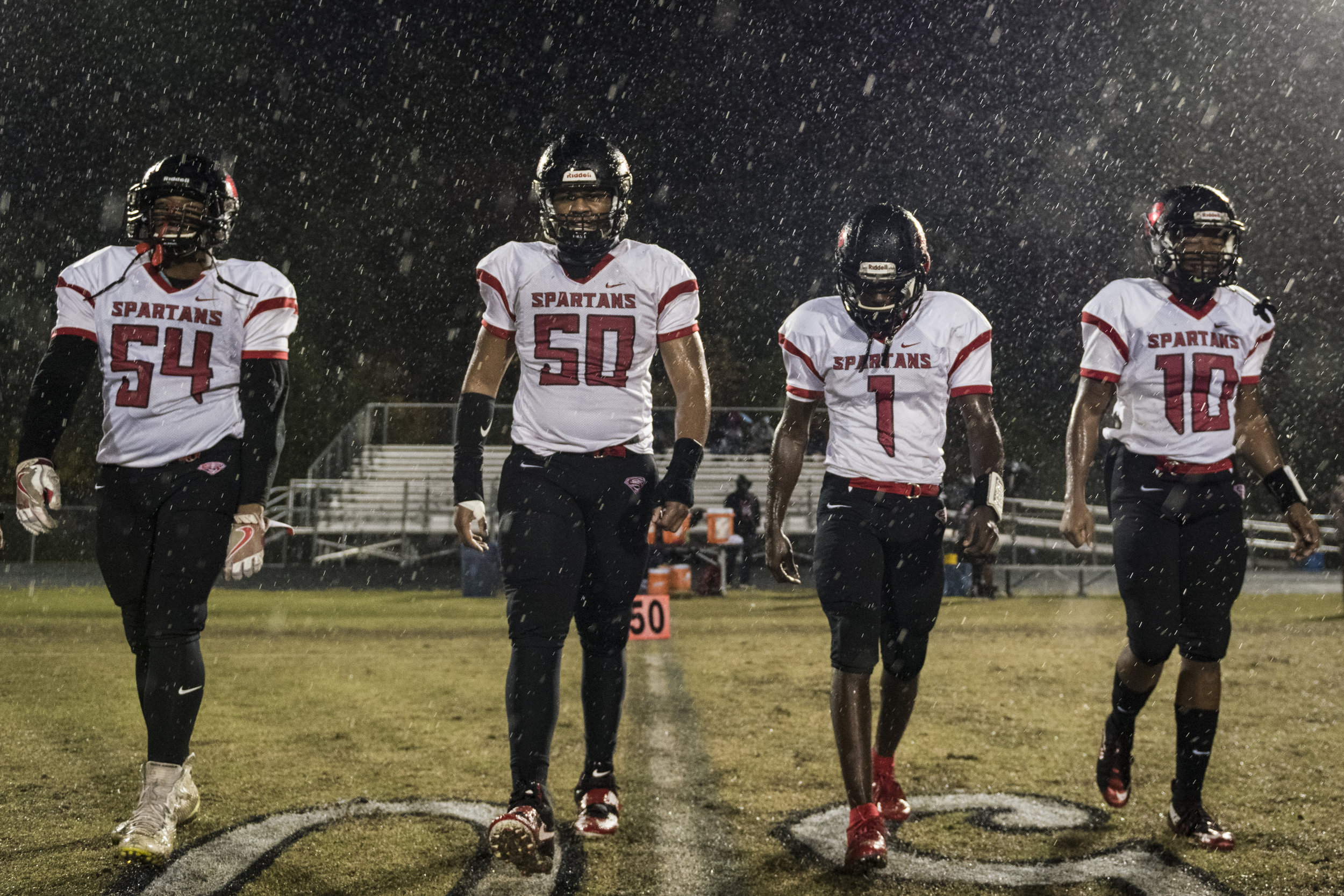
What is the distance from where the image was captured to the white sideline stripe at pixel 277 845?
10.9 feet

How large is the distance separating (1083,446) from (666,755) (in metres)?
2.40

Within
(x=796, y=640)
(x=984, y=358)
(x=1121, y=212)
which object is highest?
(x=1121, y=212)

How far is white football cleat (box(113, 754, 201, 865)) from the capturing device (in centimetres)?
347

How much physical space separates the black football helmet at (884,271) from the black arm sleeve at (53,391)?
276cm

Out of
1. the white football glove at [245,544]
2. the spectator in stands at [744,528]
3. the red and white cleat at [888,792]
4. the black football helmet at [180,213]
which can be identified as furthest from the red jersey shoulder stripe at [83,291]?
the spectator in stands at [744,528]

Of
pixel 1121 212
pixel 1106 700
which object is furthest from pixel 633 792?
pixel 1121 212

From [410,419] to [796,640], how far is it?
27148 mm

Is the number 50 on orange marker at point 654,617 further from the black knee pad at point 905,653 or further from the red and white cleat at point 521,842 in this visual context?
the red and white cleat at point 521,842

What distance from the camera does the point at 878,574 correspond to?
12.8 ft

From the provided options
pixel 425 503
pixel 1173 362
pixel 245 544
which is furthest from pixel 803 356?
pixel 425 503

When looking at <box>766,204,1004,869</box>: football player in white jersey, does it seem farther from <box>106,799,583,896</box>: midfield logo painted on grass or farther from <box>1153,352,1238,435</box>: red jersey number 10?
<box>106,799,583,896</box>: midfield logo painted on grass

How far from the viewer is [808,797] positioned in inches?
174

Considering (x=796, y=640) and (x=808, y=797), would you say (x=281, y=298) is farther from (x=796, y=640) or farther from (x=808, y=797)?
(x=796, y=640)

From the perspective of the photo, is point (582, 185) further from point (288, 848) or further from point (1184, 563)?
point (1184, 563)
